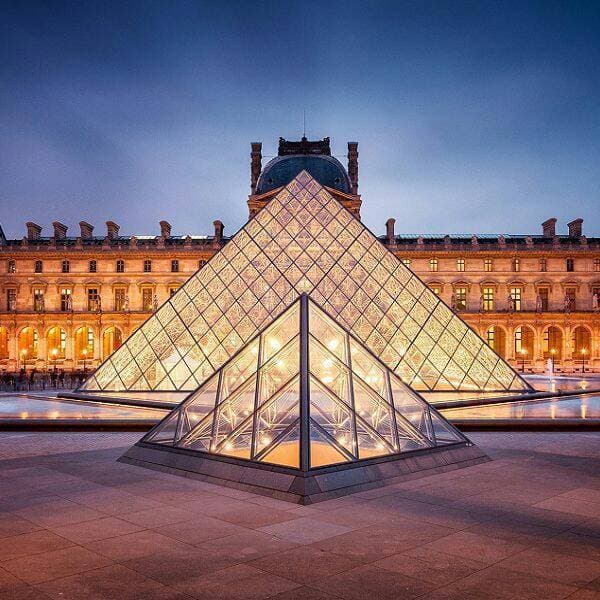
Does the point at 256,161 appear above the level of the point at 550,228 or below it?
above

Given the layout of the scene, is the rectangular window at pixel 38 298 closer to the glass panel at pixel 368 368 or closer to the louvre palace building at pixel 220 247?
the louvre palace building at pixel 220 247

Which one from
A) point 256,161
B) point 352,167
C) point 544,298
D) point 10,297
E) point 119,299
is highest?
point 256,161

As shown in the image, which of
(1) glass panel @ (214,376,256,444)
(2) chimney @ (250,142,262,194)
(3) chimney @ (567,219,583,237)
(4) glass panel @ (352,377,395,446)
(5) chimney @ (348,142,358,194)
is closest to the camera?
(4) glass panel @ (352,377,395,446)

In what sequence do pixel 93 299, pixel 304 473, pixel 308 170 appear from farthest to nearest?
pixel 93 299 < pixel 308 170 < pixel 304 473

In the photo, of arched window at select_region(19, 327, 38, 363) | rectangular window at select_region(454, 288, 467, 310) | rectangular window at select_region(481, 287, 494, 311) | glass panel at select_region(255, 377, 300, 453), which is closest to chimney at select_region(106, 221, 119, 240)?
arched window at select_region(19, 327, 38, 363)

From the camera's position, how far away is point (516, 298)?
48875 mm

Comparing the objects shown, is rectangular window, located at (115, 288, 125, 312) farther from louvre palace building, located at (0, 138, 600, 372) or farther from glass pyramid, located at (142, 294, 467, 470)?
glass pyramid, located at (142, 294, 467, 470)

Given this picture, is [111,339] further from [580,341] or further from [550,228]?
[580,341]

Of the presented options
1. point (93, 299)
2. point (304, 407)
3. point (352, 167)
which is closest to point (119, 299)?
point (93, 299)

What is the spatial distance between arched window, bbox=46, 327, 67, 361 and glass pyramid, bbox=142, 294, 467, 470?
43.4m

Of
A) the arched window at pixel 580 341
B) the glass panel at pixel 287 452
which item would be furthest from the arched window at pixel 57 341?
the glass panel at pixel 287 452

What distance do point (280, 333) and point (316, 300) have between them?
11.7 meters

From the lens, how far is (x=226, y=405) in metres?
8.50

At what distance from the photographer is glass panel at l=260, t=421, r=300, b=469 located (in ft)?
24.4
